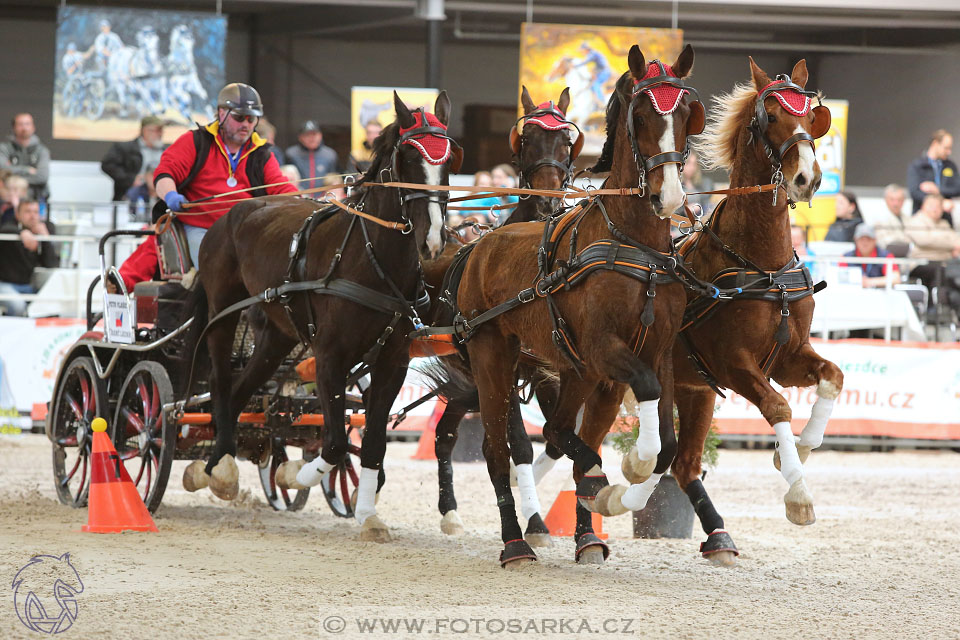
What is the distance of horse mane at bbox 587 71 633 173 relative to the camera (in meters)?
5.01

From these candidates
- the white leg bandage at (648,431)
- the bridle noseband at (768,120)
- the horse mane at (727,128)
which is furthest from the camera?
the horse mane at (727,128)

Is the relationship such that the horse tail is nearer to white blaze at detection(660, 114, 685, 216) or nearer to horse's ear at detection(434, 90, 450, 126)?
horse's ear at detection(434, 90, 450, 126)

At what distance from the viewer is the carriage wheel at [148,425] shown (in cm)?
667

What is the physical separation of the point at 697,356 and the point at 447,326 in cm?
132

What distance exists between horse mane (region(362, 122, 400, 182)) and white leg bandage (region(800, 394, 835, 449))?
8.17 feet

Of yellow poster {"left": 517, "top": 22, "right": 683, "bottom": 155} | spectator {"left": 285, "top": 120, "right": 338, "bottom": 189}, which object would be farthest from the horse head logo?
yellow poster {"left": 517, "top": 22, "right": 683, "bottom": 155}

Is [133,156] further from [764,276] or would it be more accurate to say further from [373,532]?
[764,276]

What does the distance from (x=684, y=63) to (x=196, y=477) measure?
3.74m

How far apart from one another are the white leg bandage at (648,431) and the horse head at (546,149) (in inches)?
72.0

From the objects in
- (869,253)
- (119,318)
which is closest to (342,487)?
(119,318)

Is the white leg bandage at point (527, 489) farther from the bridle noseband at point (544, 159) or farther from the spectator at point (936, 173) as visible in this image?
the spectator at point (936, 173)

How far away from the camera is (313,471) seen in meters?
6.25

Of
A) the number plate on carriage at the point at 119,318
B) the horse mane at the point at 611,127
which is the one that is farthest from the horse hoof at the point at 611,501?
the number plate on carriage at the point at 119,318

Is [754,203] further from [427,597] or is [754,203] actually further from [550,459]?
[427,597]
